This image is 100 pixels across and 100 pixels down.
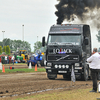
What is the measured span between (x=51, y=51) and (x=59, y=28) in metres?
1.74

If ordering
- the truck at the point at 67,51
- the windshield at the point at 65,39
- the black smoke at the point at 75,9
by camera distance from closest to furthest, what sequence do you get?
the truck at the point at 67,51 → the windshield at the point at 65,39 → the black smoke at the point at 75,9

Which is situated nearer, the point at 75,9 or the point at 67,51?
the point at 67,51

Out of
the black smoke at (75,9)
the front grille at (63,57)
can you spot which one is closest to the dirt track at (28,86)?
the front grille at (63,57)

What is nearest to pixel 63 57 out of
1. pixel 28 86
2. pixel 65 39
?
pixel 65 39

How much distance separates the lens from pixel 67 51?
62.0 ft

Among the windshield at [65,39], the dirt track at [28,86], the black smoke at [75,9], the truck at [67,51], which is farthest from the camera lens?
the black smoke at [75,9]

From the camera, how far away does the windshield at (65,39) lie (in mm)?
19031

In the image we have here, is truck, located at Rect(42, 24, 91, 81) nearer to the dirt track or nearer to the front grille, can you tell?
the front grille

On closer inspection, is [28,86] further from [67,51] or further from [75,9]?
[75,9]

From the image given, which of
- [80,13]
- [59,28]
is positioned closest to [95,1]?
[80,13]

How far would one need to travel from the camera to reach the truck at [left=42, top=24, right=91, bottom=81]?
18906 millimetres

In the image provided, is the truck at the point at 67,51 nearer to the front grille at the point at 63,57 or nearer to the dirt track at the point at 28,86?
the front grille at the point at 63,57

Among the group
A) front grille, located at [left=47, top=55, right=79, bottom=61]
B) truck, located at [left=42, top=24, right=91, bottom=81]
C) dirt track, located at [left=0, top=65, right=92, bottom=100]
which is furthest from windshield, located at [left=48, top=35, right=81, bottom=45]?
dirt track, located at [left=0, top=65, right=92, bottom=100]

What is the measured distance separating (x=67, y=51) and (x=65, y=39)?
0.84 m
